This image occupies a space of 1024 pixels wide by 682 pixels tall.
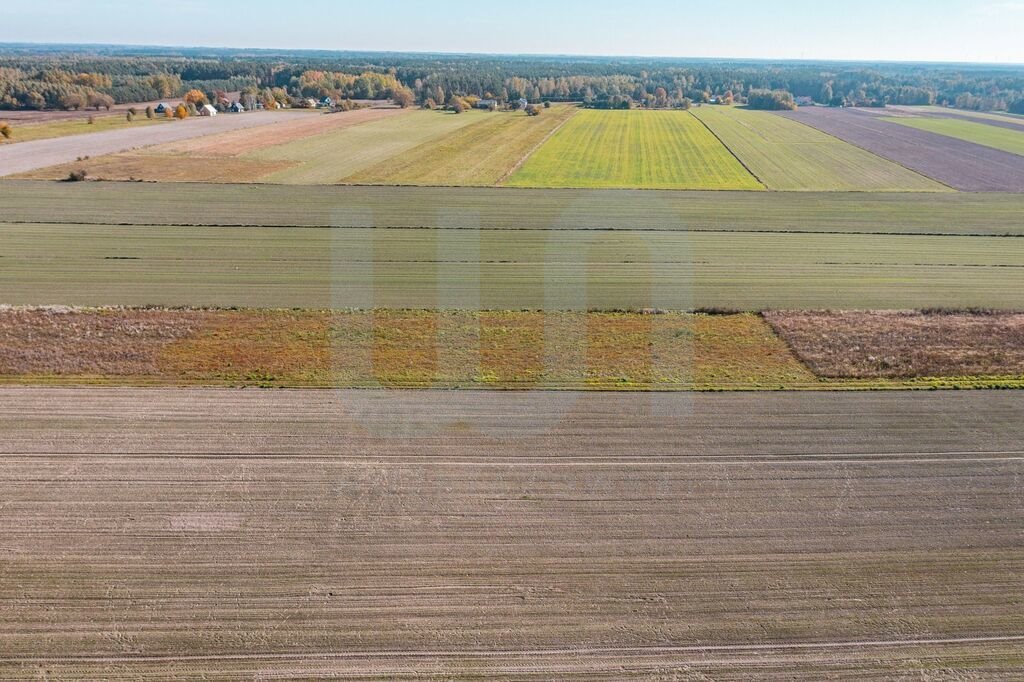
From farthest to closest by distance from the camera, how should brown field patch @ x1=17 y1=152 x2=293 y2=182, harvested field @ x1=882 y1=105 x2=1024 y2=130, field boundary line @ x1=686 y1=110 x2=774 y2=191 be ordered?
harvested field @ x1=882 y1=105 x2=1024 y2=130 → field boundary line @ x1=686 y1=110 x2=774 y2=191 → brown field patch @ x1=17 y1=152 x2=293 y2=182

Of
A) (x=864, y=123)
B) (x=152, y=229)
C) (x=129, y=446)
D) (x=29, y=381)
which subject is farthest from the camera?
(x=864, y=123)

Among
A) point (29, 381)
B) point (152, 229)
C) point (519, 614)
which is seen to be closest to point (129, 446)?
point (29, 381)

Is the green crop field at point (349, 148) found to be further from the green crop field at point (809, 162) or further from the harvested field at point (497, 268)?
the green crop field at point (809, 162)

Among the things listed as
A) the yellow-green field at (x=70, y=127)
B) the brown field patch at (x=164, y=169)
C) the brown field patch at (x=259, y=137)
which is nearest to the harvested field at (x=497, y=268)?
the brown field patch at (x=164, y=169)

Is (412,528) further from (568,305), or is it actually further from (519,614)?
(568,305)

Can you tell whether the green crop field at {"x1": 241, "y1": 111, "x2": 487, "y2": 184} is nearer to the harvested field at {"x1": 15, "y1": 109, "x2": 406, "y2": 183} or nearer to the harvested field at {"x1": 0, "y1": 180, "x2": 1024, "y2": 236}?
the harvested field at {"x1": 15, "y1": 109, "x2": 406, "y2": 183}

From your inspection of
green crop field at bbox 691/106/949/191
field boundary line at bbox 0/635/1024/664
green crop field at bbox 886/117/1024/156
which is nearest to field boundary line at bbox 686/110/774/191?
green crop field at bbox 691/106/949/191

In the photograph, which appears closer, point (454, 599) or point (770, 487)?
point (454, 599)
